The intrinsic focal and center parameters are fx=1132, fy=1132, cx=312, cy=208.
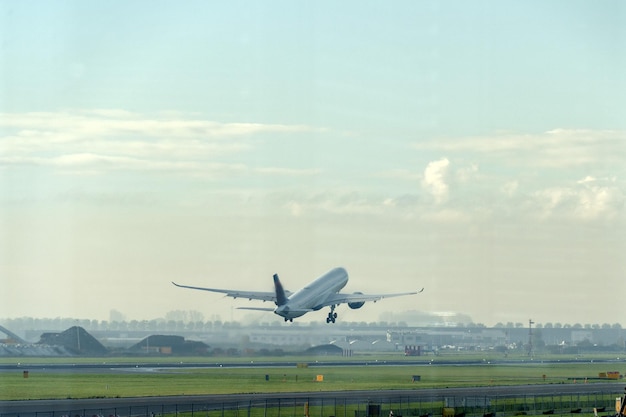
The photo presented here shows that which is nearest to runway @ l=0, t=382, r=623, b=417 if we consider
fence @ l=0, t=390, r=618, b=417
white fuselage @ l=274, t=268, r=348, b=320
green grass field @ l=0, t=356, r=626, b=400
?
fence @ l=0, t=390, r=618, b=417

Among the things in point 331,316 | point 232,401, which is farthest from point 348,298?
point 232,401

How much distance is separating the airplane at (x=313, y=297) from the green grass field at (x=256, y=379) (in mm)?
8930

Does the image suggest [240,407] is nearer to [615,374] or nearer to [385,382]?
[385,382]

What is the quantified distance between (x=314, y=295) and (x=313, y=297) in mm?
589

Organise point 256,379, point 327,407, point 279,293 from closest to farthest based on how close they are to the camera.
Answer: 1. point 327,407
2. point 256,379
3. point 279,293

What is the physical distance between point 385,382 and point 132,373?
33.9 metres

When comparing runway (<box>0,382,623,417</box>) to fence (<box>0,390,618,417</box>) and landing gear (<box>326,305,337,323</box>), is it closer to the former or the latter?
fence (<box>0,390,618,417</box>)

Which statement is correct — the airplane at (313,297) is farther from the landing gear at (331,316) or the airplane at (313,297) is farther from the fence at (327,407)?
the fence at (327,407)

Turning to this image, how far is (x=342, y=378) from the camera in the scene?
473ft

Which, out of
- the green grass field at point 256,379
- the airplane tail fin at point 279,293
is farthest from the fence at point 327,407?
the airplane tail fin at point 279,293

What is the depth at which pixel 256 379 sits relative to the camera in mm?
136500

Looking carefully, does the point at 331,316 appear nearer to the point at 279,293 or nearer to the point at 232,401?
the point at 279,293

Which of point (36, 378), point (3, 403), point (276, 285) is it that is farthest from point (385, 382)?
point (3, 403)

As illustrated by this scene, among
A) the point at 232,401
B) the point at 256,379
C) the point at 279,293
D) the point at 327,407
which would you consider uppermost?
the point at 279,293
